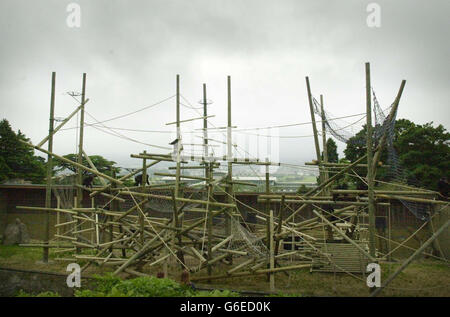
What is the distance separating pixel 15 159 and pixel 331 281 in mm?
24500

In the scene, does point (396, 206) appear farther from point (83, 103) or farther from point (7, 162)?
point (7, 162)

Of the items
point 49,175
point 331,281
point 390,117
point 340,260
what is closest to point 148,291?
point 331,281

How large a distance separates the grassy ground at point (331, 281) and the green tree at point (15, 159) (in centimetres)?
1349

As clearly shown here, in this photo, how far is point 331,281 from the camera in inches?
430

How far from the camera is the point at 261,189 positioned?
18.2m

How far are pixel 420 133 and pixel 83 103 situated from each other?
1697 centimetres

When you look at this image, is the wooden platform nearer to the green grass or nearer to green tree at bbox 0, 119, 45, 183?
the green grass

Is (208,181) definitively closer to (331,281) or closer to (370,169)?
(331,281)

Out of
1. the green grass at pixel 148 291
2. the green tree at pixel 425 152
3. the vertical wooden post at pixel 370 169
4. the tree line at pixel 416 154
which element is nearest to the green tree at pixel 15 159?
the tree line at pixel 416 154

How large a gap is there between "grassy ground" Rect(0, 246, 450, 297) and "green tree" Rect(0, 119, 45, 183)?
44.3 ft

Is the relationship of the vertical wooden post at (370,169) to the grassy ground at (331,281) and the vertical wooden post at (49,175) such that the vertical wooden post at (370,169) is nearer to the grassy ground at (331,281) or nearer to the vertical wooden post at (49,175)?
the grassy ground at (331,281)

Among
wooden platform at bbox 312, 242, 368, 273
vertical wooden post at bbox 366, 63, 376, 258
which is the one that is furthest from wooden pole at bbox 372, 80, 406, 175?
wooden platform at bbox 312, 242, 368, 273

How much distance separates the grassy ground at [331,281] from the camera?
9172 millimetres

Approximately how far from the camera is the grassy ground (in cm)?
917
